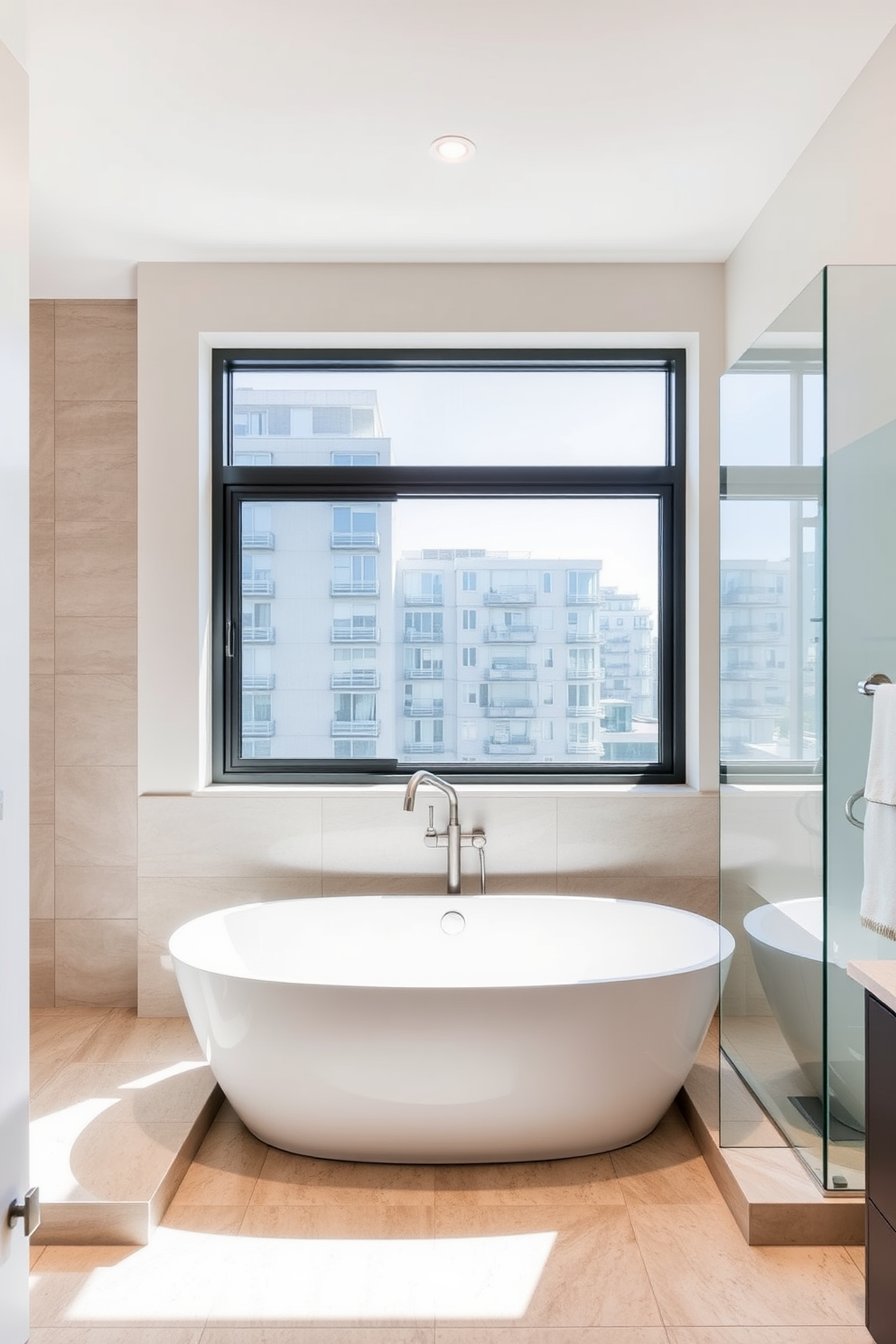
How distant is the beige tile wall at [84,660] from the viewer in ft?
10.6

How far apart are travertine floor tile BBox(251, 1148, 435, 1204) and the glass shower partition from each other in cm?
78

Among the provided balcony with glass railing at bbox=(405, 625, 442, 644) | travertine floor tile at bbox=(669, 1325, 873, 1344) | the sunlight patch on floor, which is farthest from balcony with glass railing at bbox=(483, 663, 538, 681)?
travertine floor tile at bbox=(669, 1325, 873, 1344)

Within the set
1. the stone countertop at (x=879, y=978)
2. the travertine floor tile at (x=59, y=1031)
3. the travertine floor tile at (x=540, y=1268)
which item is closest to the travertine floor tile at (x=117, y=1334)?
the travertine floor tile at (x=540, y=1268)

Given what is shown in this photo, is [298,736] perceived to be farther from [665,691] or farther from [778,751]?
[778,751]

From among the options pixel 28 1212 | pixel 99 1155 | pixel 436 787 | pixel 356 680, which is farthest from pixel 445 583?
pixel 28 1212

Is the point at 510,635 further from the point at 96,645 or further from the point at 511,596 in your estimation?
the point at 96,645

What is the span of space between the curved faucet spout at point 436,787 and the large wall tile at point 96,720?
1070 mm

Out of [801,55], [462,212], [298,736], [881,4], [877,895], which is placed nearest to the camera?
[877,895]

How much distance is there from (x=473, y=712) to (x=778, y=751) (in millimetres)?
1431

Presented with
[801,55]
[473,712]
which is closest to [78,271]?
[473,712]

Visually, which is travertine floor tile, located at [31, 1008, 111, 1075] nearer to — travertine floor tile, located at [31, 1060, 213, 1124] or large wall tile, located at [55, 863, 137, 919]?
travertine floor tile, located at [31, 1060, 213, 1124]

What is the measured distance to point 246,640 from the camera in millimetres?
3328

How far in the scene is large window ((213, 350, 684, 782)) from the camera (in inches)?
131

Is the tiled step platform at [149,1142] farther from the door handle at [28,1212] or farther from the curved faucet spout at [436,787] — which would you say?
the curved faucet spout at [436,787]
